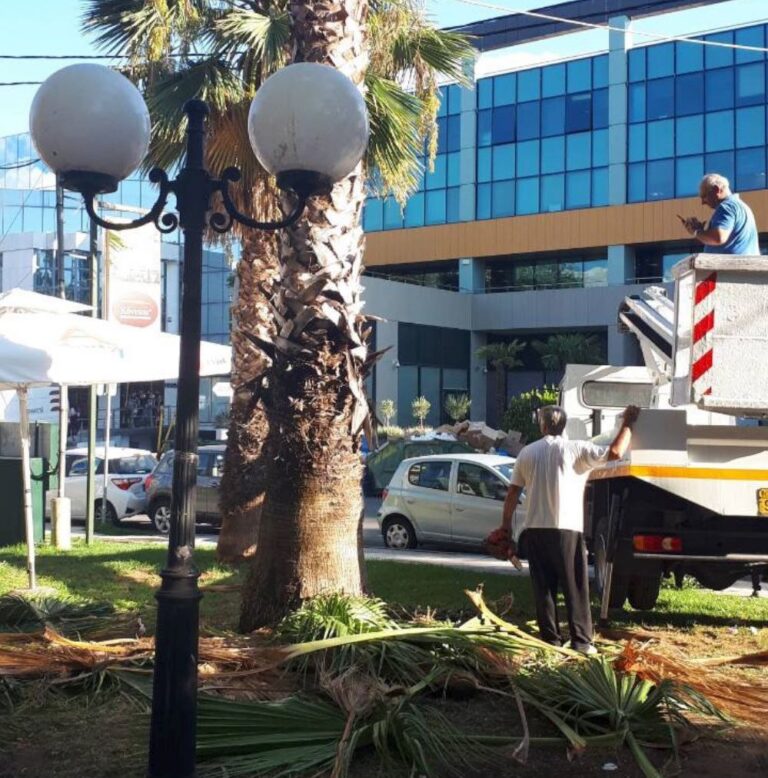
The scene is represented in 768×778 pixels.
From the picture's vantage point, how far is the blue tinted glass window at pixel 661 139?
4103 cm

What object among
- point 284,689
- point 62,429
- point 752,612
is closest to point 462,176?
point 62,429

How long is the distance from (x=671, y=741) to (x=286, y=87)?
343 centimetres

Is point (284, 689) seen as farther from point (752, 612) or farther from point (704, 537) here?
point (752, 612)

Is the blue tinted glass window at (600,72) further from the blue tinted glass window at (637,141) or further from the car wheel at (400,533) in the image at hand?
the car wheel at (400,533)

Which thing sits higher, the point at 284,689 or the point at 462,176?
the point at 462,176

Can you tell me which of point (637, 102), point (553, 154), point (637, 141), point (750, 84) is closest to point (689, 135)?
point (637, 141)

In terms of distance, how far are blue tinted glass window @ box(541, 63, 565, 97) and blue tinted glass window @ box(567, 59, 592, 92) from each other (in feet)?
1.16

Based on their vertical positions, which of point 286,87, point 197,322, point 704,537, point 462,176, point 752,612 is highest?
point 462,176

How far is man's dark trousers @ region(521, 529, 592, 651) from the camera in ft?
21.2

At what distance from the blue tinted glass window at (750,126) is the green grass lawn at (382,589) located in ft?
107

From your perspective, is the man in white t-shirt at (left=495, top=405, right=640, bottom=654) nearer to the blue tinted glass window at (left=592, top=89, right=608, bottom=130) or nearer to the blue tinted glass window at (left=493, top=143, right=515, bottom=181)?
the blue tinted glass window at (left=592, top=89, right=608, bottom=130)

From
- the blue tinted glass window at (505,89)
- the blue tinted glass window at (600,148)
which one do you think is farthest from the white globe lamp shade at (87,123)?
the blue tinted glass window at (505,89)

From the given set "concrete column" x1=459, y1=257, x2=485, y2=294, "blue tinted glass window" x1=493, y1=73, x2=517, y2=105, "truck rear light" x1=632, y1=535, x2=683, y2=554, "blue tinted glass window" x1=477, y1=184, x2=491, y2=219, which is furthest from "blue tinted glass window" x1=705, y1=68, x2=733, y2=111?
"truck rear light" x1=632, y1=535, x2=683, y2=554

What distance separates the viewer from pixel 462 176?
46406 mm
